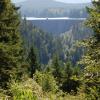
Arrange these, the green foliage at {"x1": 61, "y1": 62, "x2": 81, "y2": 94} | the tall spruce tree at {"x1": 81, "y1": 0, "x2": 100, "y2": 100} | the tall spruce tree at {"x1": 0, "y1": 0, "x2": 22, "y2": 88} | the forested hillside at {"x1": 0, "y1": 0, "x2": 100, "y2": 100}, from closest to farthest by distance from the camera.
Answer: the forested hillside at {"x1": 0, "y1": 0, "x2": 100, "y2": 100} → the tall spruce tree at {"x1": 81, "y1": 0, "x2": 100, "y2": 100} → the tall spruce tree at {"x1": 0, "y1": 0, "x2": 22, "y2": 88} → the green foliage at {"x1": 61, "y1": 62, "x2": 81, "y2": 94}

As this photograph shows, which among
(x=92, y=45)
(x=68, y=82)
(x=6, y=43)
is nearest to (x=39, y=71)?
(x=6, y=43)

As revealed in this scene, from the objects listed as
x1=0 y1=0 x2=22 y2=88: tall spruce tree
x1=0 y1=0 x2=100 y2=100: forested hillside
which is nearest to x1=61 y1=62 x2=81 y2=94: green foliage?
x1=0 y1=0 x2=100 y2=100: forested hillside

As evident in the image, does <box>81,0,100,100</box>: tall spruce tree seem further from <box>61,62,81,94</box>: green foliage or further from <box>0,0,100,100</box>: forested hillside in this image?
<box>61,62,81,94</box>: green foliage

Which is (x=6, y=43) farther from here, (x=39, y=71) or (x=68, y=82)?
(x=68, y=82)

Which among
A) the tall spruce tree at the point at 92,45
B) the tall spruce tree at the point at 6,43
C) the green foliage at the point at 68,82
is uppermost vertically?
the tall spruce tree at the point at 92,45

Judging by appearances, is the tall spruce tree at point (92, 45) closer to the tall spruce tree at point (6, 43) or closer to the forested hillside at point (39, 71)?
the forested hillside at point (39, 71)

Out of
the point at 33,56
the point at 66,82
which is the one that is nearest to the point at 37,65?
the point at 33,56

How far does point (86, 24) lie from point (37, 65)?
47.1 metres

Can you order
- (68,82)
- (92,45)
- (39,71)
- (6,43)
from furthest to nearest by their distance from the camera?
(68,82), (39,71), (6,43), (92,45)

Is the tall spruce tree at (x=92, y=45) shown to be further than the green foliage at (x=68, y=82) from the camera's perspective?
Result: No

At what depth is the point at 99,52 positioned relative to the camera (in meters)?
12.3

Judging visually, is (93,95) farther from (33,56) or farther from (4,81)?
(33,56)

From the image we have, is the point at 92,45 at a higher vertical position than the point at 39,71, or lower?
higher

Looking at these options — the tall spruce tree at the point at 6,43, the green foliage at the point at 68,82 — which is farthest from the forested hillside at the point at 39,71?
the green foliage at the point at 68,82
